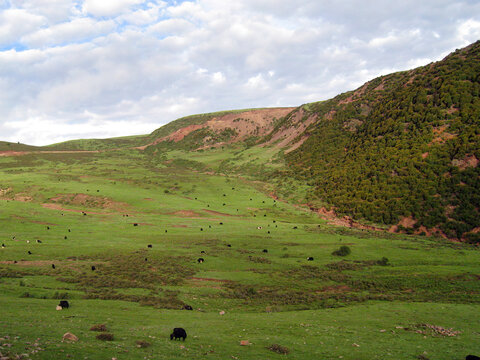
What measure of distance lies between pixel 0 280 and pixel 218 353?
25083 millimetres

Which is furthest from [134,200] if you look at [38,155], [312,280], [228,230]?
[38,155]

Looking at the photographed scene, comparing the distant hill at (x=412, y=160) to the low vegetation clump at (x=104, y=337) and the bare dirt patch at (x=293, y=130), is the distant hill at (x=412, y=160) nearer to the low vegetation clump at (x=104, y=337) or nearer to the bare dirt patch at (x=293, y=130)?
the bare dirt patch at (x=293, y=130)

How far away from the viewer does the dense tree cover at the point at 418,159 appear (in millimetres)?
62562

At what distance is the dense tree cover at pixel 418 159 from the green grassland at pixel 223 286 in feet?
33.6

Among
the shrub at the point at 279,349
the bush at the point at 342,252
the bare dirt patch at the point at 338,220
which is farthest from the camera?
the bare dirt patch at the point at 338,220

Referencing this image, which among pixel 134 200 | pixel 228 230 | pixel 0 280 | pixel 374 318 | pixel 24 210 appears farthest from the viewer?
pixel 134 200

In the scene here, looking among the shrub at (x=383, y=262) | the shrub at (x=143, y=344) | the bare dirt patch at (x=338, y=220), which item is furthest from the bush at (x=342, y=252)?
the shrub at (x=143, y=344)

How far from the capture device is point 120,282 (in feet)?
102

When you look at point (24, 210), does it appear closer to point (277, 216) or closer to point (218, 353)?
point (277, 216)

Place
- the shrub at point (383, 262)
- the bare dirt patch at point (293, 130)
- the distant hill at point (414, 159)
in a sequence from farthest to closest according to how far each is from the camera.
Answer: the bare dirt patch at point (293, 130), the distant hill at point (414, 159), the shrub at point (383, 262)

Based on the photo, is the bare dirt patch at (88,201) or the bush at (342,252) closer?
the bush at (342,252)

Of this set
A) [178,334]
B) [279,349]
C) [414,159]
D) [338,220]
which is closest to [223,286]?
[178,334]

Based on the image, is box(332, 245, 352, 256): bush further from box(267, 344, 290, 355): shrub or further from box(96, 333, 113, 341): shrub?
box(96, 333, 113, 341): shrub

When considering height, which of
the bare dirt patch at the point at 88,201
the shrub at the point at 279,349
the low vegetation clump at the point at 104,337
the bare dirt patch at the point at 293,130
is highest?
the bare dirt patch at the point at 293,130
